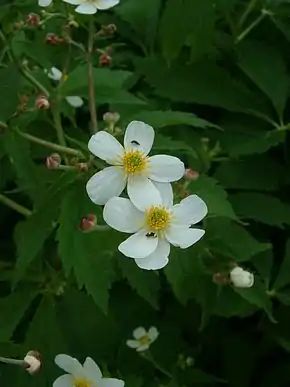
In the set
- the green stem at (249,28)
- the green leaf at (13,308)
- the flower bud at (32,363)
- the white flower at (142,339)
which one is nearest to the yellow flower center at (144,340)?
the white flower at (142,339)

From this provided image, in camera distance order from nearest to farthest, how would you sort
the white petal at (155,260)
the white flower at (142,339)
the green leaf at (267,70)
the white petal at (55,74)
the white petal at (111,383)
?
1. the white petal at (155,260)
2. the white petal at (111,383)
3. the white petal at (55,74)
4. the green leaf at (267,70)
5. the white flower at (142,339)

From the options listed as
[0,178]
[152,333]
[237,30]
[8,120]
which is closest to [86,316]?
[152,333]

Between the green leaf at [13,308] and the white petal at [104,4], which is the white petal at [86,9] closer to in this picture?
the white petal at [104,4]

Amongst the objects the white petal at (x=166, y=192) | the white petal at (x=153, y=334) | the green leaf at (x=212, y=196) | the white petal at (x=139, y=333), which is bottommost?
the white petal at (x=139, y=333)

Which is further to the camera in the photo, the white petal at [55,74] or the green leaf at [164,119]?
the white petal at [55,74]

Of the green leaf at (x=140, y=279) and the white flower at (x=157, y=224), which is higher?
the white flower at (x=157, y=224)

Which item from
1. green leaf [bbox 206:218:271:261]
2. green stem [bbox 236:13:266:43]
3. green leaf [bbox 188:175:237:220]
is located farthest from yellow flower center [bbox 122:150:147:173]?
green stem [bbox 236:13:266:43]

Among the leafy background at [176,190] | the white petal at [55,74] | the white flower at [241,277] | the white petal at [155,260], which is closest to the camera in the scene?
the white petal at [155,260]

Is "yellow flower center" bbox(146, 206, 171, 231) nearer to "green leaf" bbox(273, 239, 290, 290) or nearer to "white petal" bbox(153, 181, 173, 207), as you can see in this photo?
"white petal" bbox(153, 181, 173, 207)
